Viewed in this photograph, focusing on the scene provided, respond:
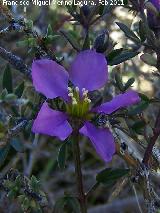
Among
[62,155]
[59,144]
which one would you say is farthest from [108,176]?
[59,144]

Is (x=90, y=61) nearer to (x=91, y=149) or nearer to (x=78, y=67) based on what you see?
(x=78, y=67)

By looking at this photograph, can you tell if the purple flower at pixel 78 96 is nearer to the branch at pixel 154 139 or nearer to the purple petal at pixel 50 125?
the purple petal at pixel 50 125

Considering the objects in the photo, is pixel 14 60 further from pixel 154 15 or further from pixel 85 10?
pixel 154 15

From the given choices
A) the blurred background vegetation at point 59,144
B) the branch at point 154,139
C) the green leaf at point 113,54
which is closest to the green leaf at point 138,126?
the branch at point 154,139

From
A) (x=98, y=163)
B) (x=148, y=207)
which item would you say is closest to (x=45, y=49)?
(x=148, y=207)

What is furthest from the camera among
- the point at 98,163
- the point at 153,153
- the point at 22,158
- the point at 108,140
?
the point at 98,163
